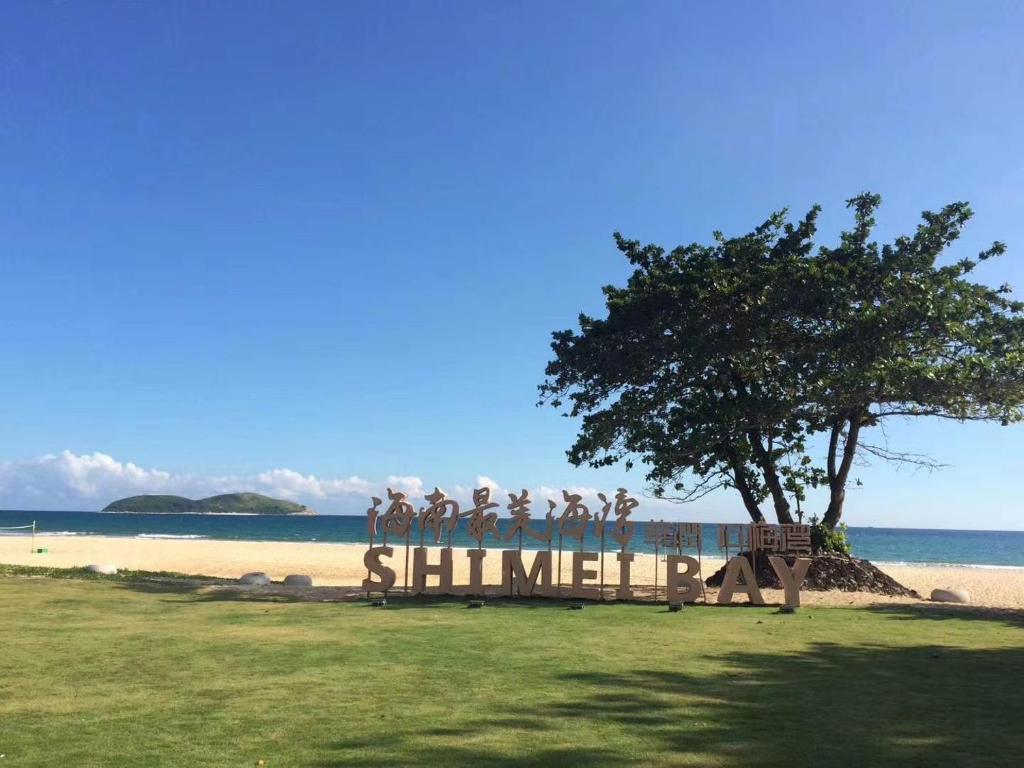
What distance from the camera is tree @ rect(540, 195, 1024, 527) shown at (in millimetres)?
19562

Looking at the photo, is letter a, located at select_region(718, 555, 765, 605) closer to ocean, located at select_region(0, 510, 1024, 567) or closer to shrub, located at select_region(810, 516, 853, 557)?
shrub, located at select_region(810, 516, 853, 557)

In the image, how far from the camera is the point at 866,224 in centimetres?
2195

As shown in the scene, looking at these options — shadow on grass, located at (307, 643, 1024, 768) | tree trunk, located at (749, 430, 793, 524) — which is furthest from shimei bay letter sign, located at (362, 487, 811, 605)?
shadow on grass, located at (307, 643, 1024, 768)

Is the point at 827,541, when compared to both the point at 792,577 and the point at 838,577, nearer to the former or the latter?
the point at 838,577

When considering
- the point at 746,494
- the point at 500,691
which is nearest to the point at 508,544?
the point at 746,494

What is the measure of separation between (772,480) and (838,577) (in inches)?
124

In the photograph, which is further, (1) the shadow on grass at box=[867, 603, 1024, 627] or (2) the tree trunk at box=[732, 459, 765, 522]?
(2) the tree trunk at box=[732, 459, 765, 522]

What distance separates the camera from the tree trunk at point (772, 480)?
73.5ft

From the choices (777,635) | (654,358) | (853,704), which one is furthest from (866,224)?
(853,704)

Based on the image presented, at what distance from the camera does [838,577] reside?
20.9 metres

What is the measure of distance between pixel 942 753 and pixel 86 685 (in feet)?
27.6

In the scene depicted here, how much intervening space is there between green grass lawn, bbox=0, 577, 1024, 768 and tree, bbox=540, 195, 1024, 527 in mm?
7036

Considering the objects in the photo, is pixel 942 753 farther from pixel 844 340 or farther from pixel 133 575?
pixel 133 575

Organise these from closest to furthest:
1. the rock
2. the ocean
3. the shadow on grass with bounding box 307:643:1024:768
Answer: the shadow on grass with bounding box 307:643:1024:768, the rock, the ocean
